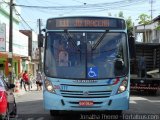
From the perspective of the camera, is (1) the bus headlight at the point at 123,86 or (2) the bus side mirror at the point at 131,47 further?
(2) the bus side mirror at the point at 131,47

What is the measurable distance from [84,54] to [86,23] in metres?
1.08

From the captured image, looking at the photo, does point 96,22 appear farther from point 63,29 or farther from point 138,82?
point 138,82

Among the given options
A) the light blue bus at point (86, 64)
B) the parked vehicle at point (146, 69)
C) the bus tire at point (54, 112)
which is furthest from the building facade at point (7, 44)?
the light blue bus at point (86, 64)

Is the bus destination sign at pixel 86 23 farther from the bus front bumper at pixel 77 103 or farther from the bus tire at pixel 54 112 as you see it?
the bus tire at pixel 54 112

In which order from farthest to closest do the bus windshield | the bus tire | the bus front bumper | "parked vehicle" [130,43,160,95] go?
1. "parked vehicle" [130,43,160,95]
2. the bus tire
3. the bus windshield
4. the bus front bumper

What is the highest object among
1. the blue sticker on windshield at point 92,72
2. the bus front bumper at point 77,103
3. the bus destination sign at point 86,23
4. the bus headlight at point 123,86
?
the bus destination sign at point 86,23

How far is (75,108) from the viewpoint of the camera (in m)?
13.5

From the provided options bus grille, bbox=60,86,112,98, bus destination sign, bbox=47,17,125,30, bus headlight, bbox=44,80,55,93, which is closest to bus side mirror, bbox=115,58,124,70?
bus grille, bbox=60,86,112,98

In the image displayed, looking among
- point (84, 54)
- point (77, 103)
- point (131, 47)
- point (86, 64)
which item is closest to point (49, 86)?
point (77, 103)

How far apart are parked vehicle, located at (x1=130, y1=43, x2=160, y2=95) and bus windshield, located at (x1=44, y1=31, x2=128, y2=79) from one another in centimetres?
1601

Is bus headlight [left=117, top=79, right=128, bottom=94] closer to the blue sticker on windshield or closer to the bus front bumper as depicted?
the bus front bumper

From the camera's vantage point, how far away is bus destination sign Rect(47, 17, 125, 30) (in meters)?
14.3

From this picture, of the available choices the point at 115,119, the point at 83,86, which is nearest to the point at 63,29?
the point at 83,86

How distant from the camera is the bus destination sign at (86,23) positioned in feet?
46.9
